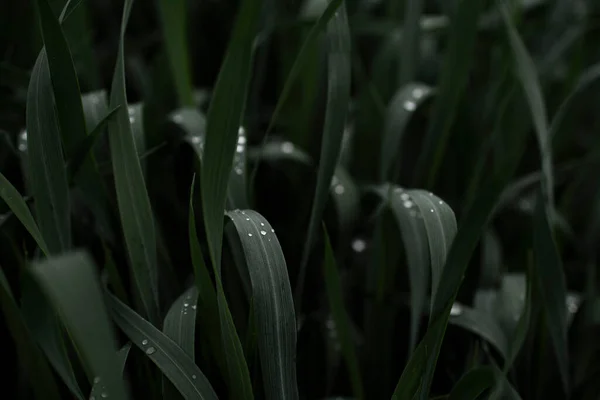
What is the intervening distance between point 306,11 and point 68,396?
2.29 ft

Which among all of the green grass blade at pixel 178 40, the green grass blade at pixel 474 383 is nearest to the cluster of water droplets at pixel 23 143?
the green grass blade at pixel 178 40

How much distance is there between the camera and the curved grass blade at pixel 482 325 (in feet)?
2.59

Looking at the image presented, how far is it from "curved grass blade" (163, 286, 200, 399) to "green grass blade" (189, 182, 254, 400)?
18 mm

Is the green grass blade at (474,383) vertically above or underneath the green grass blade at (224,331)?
underneath

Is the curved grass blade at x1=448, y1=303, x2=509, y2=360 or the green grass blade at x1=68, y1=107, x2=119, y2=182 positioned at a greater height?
the green grass blade at x1=68, y1=107, x2=119, y2=182

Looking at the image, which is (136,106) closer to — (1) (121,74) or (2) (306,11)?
(1) (121,74)

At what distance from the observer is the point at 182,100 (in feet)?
3.30

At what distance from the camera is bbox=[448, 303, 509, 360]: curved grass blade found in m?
0.79

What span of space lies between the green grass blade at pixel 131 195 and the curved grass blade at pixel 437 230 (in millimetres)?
267

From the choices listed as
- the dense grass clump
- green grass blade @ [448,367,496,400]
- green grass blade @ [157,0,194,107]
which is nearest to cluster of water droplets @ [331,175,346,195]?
the dense grass clump

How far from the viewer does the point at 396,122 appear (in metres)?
0.96

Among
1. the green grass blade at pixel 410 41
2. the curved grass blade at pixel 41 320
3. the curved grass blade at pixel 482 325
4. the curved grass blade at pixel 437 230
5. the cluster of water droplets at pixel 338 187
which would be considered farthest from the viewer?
the green grass blade at pixel 410 41

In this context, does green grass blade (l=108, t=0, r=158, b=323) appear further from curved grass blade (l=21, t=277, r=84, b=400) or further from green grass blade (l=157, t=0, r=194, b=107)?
green grass blade (l=157, t=0, r=194, b=107)

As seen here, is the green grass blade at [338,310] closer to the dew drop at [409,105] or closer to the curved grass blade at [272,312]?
the curved grass blade at [272,312]
